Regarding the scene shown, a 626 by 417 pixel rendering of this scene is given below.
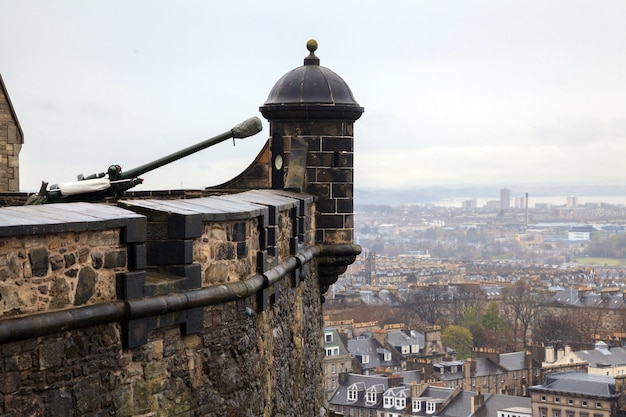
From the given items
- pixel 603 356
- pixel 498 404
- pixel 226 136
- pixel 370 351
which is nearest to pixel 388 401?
pixel 498 404

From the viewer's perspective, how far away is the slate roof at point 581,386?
322ft

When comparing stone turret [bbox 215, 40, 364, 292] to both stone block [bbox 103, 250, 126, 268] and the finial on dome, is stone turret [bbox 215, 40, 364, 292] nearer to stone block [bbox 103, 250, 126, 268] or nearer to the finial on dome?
the finial on dome

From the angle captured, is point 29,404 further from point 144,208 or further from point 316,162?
point 316,162

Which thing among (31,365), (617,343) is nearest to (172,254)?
(31,365)

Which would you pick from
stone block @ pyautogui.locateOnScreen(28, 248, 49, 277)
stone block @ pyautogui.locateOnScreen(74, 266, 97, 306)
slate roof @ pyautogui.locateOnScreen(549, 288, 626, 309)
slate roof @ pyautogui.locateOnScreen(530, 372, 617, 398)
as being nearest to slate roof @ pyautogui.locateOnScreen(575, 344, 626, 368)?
slate roof @ pyautogui.locateOnScreen(530, 372, 617, 398)

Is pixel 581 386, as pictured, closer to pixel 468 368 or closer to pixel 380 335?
pixel 468 368

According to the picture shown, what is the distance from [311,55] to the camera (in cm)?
1516

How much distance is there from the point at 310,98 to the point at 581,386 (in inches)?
3461

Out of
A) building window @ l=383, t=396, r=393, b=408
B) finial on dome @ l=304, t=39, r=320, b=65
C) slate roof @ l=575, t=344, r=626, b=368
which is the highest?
finial on dome @ l=304, t=39, r=320, b=65

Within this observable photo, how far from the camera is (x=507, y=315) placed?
145500 millimetres

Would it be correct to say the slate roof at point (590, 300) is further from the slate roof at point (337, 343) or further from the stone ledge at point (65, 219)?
the stone ledge at point (65, 219)

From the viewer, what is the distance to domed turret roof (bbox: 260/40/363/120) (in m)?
14.5

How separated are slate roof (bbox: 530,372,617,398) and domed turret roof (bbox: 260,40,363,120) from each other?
281 feet

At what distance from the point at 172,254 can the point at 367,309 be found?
142m
